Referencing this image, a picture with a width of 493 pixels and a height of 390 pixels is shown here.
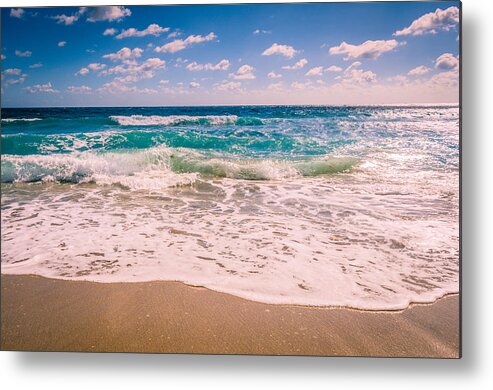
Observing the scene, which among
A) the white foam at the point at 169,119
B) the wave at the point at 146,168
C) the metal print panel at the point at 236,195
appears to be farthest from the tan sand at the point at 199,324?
the white foam at the point at 169,119

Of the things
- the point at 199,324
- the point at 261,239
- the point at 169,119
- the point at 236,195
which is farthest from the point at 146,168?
the point at 199,324

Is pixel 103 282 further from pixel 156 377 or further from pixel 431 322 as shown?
pixel 431 322

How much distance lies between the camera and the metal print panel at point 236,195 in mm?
1800

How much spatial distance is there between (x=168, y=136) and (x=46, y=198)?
92 cm

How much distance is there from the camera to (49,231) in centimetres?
220

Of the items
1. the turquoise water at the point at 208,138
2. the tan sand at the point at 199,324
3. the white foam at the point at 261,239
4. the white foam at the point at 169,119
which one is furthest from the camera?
the white foam at the point at 169,119

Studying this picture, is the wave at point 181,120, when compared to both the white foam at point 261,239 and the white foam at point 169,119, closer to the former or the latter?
the white foam at point 169,119

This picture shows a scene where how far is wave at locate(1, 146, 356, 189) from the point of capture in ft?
7.88

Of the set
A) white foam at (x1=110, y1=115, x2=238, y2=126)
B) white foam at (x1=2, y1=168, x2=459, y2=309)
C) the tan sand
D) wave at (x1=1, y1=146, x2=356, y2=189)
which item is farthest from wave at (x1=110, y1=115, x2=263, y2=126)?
the tan sand

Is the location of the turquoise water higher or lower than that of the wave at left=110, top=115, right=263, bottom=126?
lower

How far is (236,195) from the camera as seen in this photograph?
2549mm

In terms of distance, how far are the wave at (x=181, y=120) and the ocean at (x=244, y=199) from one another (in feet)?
0.03

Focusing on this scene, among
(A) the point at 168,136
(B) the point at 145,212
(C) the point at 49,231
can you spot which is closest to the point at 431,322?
(B) the point at 145,212

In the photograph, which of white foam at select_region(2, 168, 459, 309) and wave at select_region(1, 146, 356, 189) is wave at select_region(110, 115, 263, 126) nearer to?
wave at select_region(1, 146, 356, 189)
